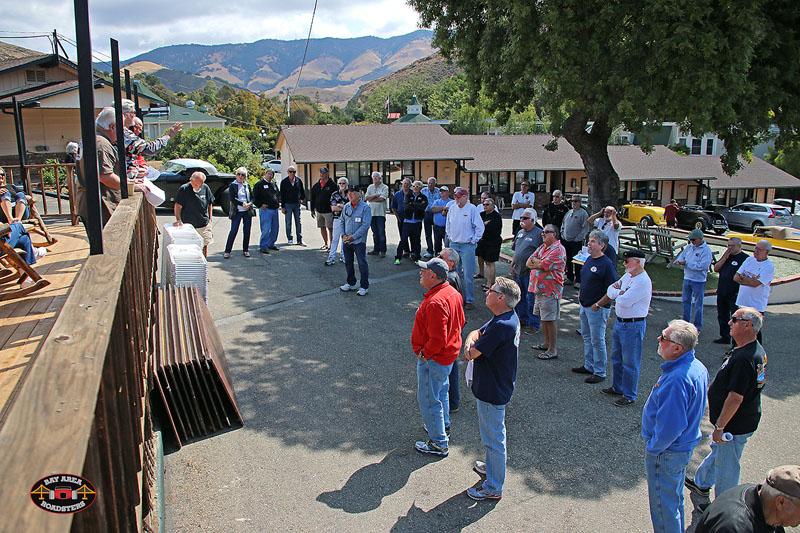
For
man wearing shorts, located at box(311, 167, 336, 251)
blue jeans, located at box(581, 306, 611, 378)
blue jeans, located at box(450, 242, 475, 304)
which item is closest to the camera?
blue jeans, located at box(581, 306, 611, 378)

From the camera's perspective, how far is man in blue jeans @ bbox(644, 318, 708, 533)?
4.25 m

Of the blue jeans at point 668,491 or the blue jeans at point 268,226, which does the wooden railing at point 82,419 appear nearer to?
the blue jeans at point 668,491

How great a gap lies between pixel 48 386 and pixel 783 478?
3.30m

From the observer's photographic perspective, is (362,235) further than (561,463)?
Yes

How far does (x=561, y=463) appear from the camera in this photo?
5652mm

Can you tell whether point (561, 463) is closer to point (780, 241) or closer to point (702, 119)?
point (702, 119)

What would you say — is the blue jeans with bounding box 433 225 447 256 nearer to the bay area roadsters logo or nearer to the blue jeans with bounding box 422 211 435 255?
the blue jeans with bounding box 422 211 435 255

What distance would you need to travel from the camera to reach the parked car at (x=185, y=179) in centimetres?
1931

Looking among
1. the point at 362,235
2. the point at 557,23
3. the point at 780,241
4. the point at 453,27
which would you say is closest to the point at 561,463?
the point at 362,235

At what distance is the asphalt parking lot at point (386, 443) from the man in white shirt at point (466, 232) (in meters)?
0.92

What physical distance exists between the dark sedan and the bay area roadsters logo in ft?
94.3

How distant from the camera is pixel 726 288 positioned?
9.67 meters

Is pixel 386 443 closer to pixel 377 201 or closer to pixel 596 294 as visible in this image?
pixel 596 294

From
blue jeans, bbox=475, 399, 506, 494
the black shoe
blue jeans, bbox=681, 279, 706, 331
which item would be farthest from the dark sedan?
blue jeans, bbox=475, 399, 506, 494
